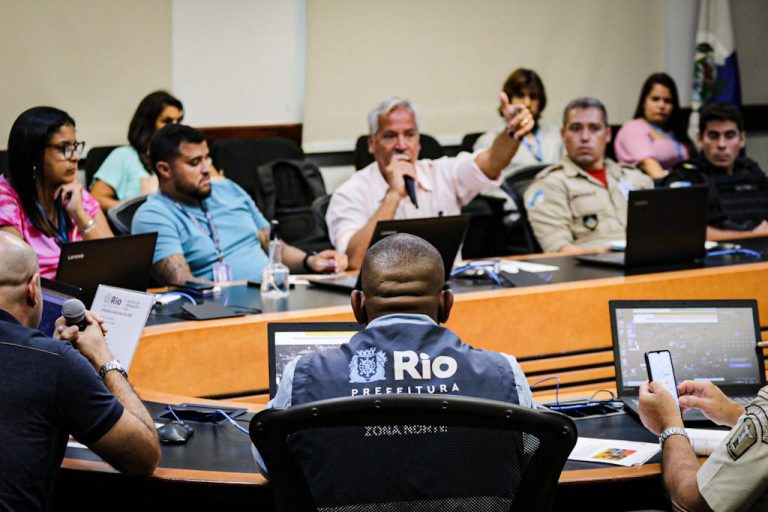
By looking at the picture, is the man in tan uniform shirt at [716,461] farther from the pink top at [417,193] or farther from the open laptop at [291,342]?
the pink top at [417,193]

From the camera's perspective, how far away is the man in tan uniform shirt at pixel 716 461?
1.97 meters

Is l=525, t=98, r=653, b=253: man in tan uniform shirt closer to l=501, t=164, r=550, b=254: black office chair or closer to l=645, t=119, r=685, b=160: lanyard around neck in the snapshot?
l=501, t=164, r=550, b=254: black office chair

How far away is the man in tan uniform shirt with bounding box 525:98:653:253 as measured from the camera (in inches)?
202

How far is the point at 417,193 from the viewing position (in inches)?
185

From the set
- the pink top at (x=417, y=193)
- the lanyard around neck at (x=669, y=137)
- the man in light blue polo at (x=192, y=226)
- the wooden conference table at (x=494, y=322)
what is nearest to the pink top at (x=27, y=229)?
the man in light blue polo at (x=192, y=226)

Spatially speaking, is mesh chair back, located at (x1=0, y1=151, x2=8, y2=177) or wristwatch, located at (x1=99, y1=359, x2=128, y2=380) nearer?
wristwatch, located at (x1=99, y1=359, x2=128, y2=380)

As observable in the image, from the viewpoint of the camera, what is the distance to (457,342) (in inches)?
80.4

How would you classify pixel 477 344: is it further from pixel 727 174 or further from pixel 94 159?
pixel 94 159

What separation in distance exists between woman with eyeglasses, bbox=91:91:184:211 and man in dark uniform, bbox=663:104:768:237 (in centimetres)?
253

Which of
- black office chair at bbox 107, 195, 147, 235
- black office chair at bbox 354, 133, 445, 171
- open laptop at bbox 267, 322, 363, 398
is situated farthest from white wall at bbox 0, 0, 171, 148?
open laptop at bbox 267, 322, 363, 398

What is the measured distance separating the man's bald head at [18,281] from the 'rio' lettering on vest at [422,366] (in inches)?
29.5

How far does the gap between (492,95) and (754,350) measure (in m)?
4.63

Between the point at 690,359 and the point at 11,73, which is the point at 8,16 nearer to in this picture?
the point at 11,73

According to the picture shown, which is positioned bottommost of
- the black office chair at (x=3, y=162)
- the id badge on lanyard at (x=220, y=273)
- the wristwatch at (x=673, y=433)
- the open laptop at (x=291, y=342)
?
the wristwatch at (x=673, y=433)
